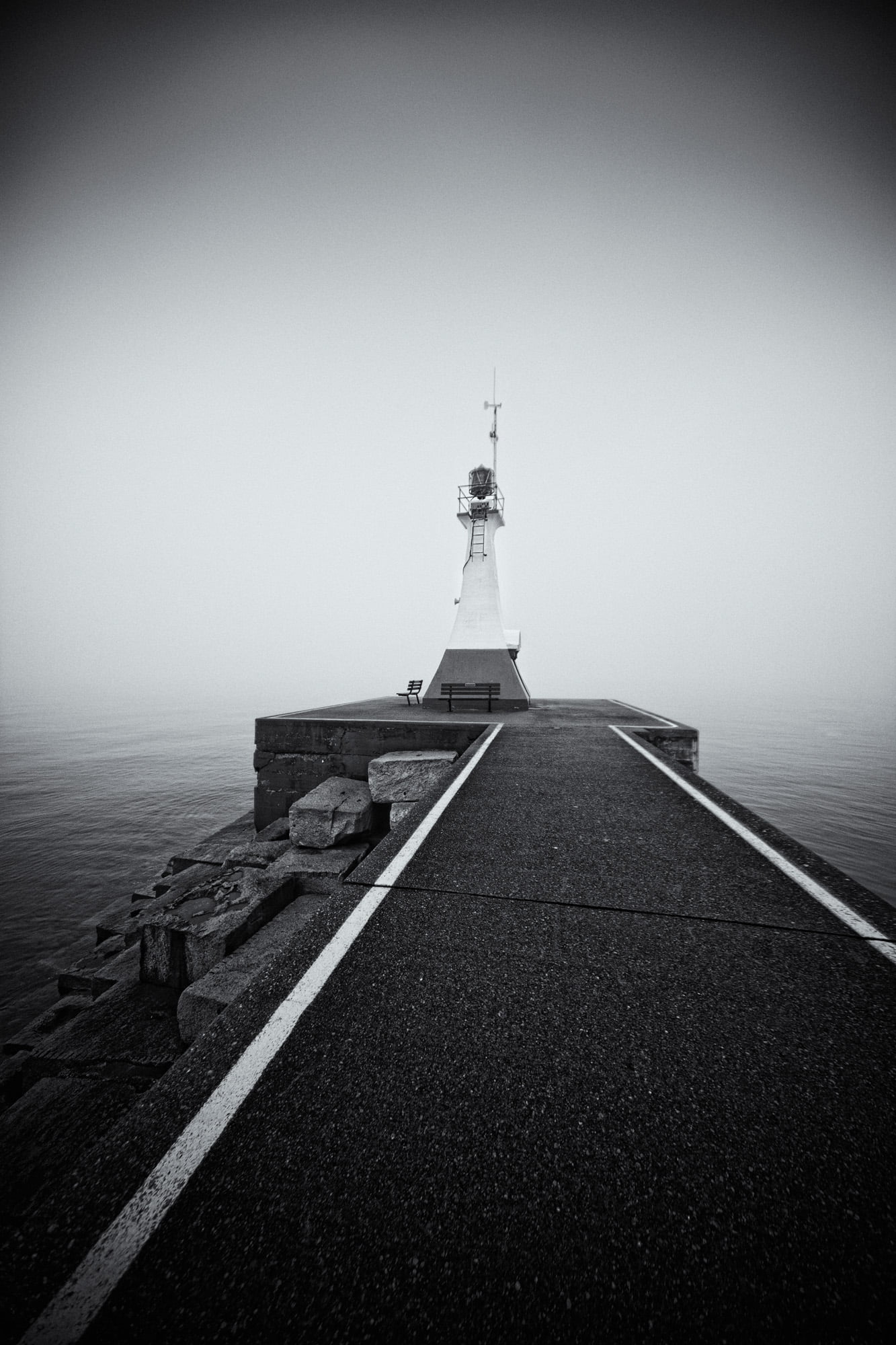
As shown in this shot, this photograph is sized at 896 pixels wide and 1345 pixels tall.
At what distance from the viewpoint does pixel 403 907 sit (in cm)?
325

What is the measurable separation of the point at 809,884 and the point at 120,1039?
6.39 meters

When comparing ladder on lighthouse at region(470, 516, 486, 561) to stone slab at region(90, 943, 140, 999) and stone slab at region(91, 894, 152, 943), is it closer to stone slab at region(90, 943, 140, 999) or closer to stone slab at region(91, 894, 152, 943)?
stone slab at region(91, 894, 152, 943)

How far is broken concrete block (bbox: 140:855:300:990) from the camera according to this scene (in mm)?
4586

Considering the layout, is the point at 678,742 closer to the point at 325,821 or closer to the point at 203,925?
the point at 325,821

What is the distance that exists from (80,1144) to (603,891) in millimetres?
4541

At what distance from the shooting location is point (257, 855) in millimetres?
7047

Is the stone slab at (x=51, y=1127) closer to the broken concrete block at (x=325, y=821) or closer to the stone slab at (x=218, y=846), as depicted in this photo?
the broken concrete block at (x=325, y=821)

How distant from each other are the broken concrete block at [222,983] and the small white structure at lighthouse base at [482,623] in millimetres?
10494

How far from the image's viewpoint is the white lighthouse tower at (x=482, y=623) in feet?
49.6

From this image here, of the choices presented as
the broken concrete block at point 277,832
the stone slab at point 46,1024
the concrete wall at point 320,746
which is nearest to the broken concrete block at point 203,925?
the stone slab at point 46,1024

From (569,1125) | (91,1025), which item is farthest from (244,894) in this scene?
(569,1125)

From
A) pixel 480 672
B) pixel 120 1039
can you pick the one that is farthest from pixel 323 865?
pixel 480 672

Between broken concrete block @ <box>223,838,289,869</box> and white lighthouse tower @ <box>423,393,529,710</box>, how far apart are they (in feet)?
26.5

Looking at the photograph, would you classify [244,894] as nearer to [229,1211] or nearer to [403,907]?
[403,907]
